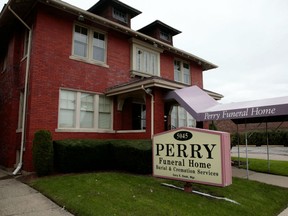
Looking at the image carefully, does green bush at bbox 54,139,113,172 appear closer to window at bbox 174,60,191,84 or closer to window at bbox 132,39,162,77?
window at bbox 132,39,162,77

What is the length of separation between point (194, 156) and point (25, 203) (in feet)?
14.3

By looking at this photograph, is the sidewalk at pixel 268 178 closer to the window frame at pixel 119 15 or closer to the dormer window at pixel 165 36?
the dormer window at pixel 165 36

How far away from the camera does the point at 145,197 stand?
628 cm

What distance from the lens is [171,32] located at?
17.5 metres

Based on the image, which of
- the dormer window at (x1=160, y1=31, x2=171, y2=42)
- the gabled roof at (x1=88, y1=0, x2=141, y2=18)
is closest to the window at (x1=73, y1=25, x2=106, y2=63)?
the gabled roof at (x1=88, y1=0, x2=141, y2=18)

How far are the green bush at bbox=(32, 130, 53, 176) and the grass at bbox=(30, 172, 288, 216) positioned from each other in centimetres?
43

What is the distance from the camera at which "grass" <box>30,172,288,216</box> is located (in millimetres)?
5473

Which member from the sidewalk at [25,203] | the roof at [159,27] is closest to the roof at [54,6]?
the roof at [159,27]

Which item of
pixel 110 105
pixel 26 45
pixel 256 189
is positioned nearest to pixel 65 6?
pixel 26 45

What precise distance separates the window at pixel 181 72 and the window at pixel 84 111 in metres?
6.03

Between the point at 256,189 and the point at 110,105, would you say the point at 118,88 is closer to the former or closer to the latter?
the point at 110,105

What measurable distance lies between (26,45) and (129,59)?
529 centimetres

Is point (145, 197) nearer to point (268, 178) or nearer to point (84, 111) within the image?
point (268, 178)

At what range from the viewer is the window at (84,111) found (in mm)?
11219
